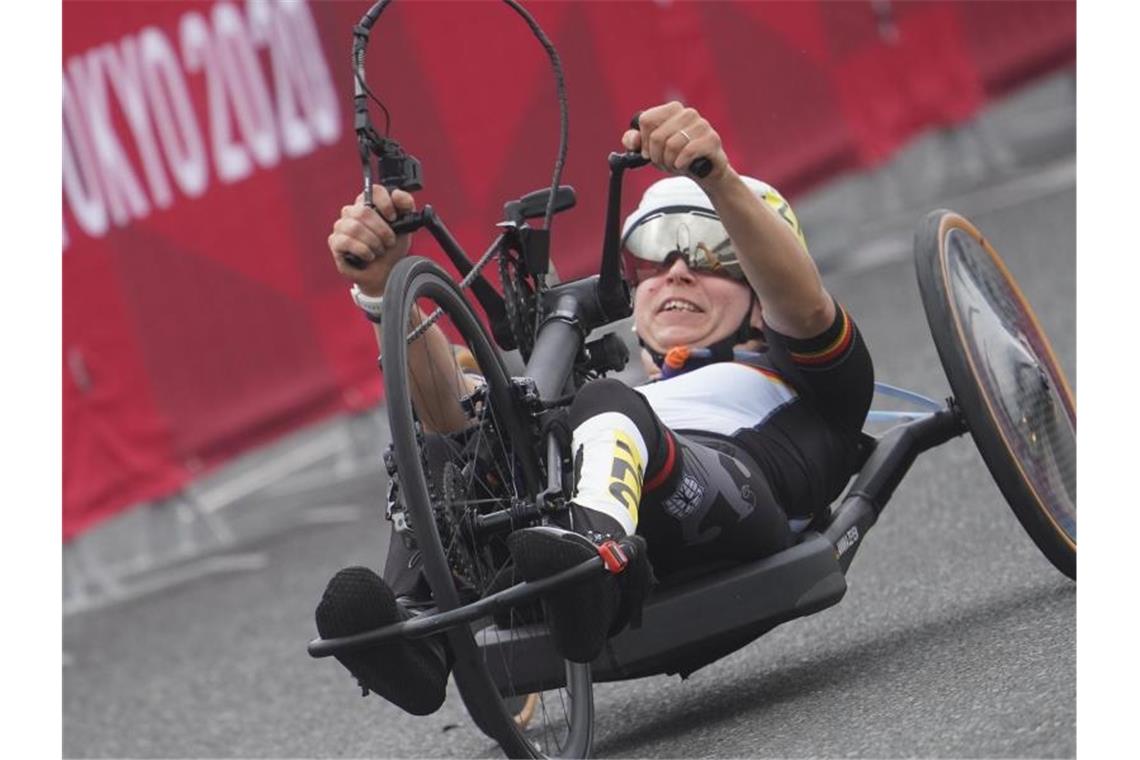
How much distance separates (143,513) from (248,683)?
2.66m

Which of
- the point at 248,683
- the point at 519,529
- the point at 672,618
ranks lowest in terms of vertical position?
the point at 248,683

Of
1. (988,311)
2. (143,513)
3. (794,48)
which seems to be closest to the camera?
(988,311)

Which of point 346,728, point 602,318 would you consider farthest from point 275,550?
point 602,318

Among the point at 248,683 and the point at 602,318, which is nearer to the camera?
the point at 602,318

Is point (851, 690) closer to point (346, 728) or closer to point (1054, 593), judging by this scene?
point (1054, 593)

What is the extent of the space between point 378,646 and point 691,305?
4.51ft

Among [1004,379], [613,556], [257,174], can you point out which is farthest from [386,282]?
[257,174]

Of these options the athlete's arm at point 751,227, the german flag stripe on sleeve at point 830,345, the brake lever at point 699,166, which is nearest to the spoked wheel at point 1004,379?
the german flag stripe on sleeve at point 830,345

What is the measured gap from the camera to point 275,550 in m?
8.95

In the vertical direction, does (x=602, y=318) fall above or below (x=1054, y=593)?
above

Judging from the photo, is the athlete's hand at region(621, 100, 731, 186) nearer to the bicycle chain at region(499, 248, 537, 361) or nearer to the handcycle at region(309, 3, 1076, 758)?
the handcycle at region(309, 3, 1076, 758)

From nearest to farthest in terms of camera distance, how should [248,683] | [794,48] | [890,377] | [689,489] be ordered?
1. [689,489]
2. [248,683]
3. [890,377]
4. [794,48]

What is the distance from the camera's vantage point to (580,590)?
3.98 meters

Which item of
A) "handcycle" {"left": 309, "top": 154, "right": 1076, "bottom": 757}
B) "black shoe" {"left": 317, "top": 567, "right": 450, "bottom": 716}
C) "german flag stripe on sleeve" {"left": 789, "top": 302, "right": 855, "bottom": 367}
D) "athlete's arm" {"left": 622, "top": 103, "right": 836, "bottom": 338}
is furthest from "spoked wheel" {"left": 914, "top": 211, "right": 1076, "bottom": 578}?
"black shoe" {"left": 317, "top": 567, "right": 450, "bottom": 716}
